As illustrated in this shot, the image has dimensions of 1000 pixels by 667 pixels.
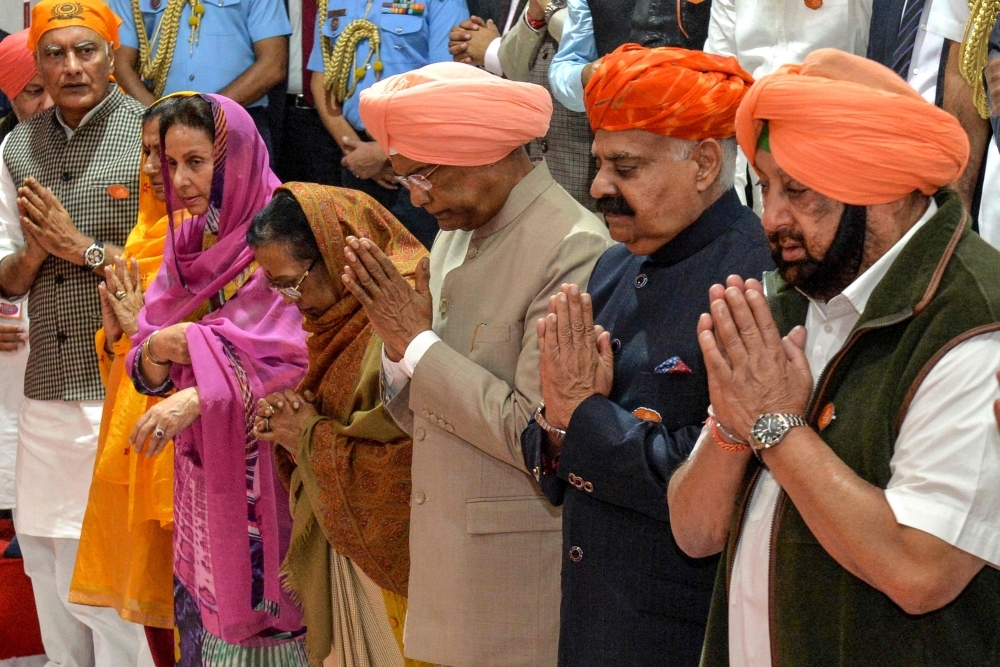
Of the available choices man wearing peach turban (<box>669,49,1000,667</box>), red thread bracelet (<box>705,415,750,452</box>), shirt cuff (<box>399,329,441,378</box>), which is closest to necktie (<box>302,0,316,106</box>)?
shirt cuff (<box>399,329,441,378</box>)

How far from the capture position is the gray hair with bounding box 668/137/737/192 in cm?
248

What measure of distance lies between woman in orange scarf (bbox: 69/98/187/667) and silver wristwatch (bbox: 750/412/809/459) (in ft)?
8.41

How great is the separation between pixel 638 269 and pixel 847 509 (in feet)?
3.09

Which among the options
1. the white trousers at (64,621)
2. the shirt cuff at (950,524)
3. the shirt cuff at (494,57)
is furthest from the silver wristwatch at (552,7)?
the shirt cuff at (950,524)

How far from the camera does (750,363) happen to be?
74.7 inches

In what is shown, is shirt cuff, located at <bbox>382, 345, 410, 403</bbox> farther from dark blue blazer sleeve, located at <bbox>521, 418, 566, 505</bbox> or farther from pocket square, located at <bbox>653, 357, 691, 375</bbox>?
pocket square, located at <bbox>653, 357, 691, 375</bbox>

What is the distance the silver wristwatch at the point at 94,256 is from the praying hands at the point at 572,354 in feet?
8.39

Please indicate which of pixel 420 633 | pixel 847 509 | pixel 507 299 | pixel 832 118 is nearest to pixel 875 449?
pixel 847 509

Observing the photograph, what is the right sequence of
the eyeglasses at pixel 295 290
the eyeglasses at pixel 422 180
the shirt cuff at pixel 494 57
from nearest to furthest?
1. the eyeglasses at pixel 422 180
2. the eyeglasses at pixel 295 290
3. the shirt cuff at pixel 494 57

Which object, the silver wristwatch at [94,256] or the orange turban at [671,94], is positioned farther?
the silver wristwatch at [94,256]

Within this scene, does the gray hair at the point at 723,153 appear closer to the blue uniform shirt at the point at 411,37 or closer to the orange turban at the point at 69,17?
the blue uniform shirt at the point at 411,37

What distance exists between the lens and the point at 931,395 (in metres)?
1.72

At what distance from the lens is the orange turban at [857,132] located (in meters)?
1.83

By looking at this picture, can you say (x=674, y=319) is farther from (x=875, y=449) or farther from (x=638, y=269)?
(x=875, y=449)
